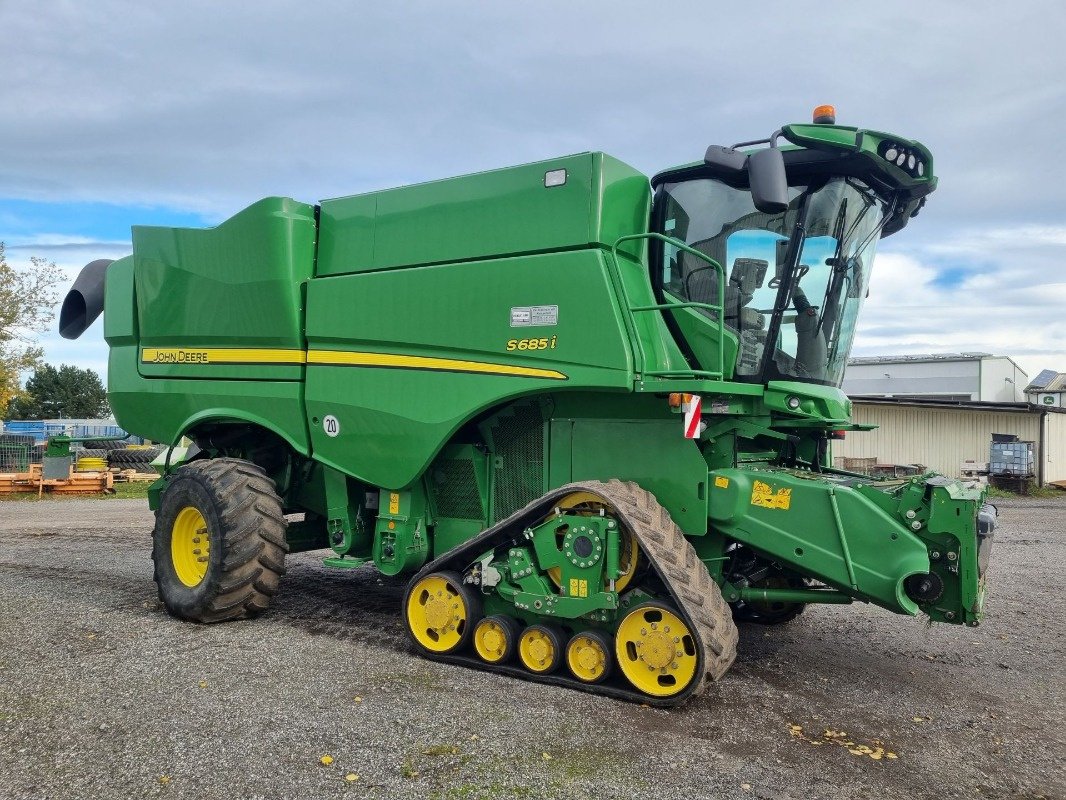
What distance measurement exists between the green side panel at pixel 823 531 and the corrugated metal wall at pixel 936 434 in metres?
20.2

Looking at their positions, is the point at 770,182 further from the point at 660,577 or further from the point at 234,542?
the point at 234,542

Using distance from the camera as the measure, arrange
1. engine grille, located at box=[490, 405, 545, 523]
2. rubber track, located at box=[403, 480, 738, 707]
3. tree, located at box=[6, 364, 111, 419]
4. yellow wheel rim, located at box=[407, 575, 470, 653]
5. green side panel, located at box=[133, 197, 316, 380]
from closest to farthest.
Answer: rubber track, located at box=[403, 480, 738, 707] < yellow wheel rim, located at box=[407, 575, 470, 653] < engine grille, located at box=[490, 405, 545, 523] < green side panel, located at box=[133, 197, 316, 380] < tree, located at box=[6, 364, 111, 419]

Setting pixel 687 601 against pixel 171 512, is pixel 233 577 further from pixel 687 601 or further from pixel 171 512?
pixel 687 601

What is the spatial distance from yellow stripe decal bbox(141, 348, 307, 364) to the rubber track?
2.30 metres

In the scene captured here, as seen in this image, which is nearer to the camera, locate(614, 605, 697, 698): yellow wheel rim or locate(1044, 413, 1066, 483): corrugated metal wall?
locate(614, 605, 697, 698): yellow wheel rim

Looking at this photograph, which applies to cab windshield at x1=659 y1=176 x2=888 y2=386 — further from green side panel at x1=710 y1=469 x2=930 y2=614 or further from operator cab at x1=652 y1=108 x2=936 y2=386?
green side panel at x1=710 y1=469 x2=930 y2=614

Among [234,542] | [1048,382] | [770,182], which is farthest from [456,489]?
[1048,382]

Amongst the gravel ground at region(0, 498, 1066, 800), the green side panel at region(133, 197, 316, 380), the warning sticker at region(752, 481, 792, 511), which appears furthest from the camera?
the green side panel at region(133, 197, 316, 380)

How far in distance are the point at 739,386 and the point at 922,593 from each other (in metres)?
1.59

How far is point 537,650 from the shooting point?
547 centimetres

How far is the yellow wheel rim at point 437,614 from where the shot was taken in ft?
19.0

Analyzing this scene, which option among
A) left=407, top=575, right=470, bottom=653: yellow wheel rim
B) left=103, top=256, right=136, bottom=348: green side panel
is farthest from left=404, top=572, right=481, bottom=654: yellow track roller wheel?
left=103, top=256, right=136, bottom=348: green side panel

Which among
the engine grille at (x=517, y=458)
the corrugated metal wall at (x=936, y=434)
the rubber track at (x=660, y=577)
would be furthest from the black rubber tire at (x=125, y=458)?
the rubber track at (x=660, y=577)

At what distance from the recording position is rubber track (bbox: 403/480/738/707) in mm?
4844
